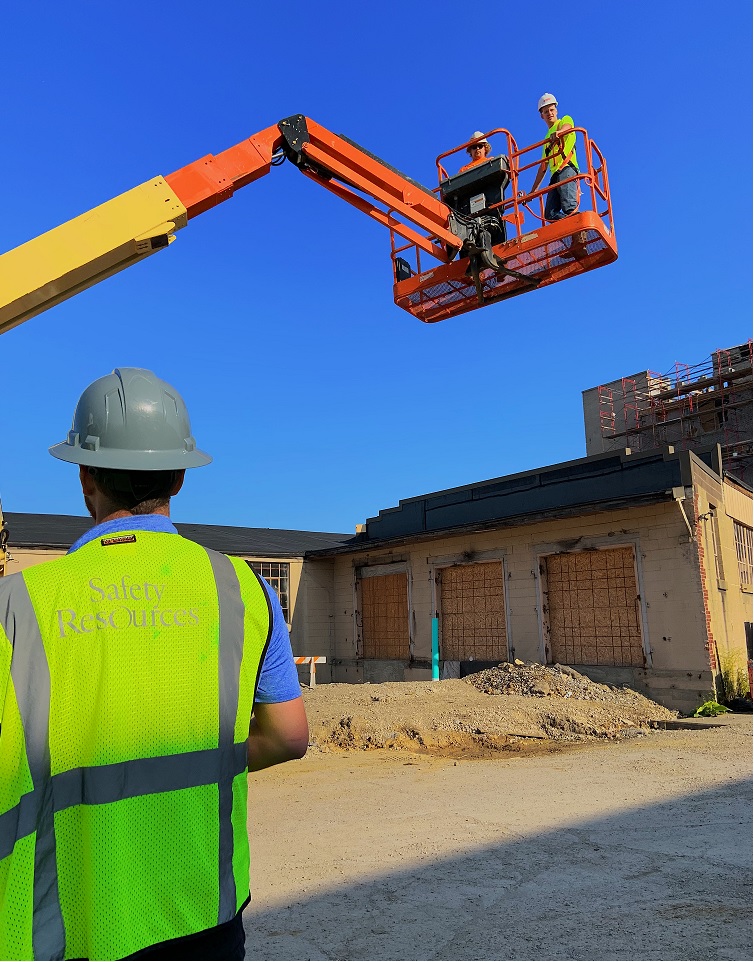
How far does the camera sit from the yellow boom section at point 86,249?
5.36 meters

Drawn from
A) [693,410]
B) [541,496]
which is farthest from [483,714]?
[693,410]

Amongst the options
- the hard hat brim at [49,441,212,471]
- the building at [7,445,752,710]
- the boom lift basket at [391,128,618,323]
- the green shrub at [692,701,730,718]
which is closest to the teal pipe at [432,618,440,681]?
the building at [7,445,752,710]

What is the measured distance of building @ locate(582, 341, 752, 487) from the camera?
3803 cm

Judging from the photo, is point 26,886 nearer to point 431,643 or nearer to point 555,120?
point 555,120

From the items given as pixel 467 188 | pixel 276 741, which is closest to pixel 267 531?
pixel 467 188

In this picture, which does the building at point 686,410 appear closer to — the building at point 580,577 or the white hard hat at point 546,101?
the building at point 580,577

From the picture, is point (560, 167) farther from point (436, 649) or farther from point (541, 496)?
point (436, 649)

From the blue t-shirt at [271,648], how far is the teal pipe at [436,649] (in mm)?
16883

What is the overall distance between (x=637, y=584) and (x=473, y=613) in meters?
4.71

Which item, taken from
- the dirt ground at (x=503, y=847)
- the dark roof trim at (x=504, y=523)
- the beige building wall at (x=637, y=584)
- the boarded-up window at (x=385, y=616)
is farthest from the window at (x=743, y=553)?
the boarded-up window at (x=385, y=616)

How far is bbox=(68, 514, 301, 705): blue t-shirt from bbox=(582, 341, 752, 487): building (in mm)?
37012

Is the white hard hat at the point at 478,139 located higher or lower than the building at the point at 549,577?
higher

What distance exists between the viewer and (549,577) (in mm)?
16938

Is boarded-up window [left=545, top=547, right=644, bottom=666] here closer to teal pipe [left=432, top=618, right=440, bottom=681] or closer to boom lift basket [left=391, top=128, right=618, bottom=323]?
teal pipe [left=432, top=618, right=440, bottom=681]
